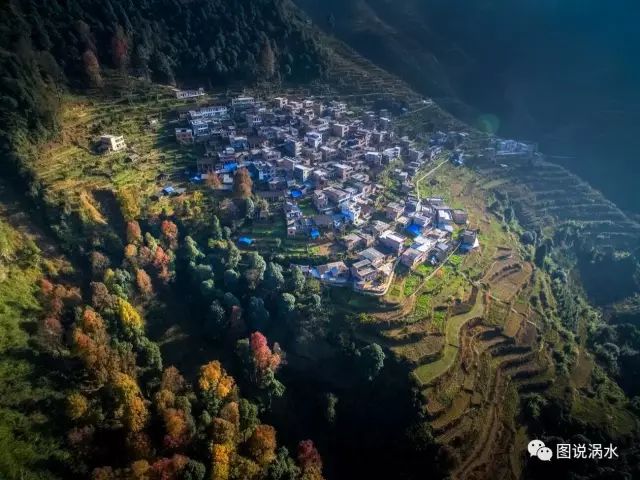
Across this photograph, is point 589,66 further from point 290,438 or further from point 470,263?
point 290,438

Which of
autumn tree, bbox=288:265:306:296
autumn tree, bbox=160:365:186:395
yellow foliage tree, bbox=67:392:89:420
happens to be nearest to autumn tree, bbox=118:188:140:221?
autumn tree, bbox=160:365:186:395

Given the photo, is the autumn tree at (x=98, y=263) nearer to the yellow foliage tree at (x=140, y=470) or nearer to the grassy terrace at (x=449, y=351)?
the yellow foliage tree at (x=140, y=470)

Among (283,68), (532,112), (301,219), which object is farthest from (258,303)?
(532,112)

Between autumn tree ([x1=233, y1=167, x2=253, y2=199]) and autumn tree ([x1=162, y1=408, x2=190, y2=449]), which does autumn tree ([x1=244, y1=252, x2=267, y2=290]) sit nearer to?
autumn tree ([x1=233, y1=167, x2=253, y2=199])

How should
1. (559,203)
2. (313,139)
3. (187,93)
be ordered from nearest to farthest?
(313,139) < (559,203) < (187,93)

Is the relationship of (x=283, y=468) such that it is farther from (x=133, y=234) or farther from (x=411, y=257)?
(x=133, y=234)

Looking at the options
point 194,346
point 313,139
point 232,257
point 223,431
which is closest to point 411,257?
point 232,257

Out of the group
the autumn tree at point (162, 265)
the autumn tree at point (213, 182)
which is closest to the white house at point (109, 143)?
the autumn tree at point (213, 182)
